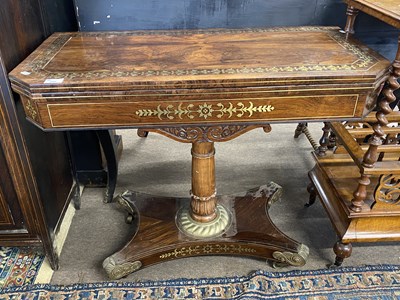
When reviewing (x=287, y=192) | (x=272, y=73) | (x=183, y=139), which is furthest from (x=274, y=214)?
(x=272, y=73)

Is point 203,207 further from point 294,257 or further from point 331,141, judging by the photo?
point 331,141

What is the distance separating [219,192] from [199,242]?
52cm

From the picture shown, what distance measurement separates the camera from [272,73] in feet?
3.63

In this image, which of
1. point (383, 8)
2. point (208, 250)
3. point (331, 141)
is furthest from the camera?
point (331, 141)

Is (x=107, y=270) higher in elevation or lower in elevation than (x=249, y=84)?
lower

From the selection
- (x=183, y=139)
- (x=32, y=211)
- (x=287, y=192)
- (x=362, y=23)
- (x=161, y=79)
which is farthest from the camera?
(x=287, y=192)

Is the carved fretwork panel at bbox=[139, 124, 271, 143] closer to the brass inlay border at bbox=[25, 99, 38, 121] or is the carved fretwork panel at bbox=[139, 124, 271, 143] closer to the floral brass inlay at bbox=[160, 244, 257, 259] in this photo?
the brass inlay border at bbox=[25, 99, 38, 121]

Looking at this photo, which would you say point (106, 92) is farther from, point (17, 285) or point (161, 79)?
point (17, 285)

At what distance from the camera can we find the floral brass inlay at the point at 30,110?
3.71ft

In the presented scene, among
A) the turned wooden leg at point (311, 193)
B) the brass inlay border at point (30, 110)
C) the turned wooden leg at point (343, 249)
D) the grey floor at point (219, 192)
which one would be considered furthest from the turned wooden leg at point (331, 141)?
the brass inlay border at point (30, 110)

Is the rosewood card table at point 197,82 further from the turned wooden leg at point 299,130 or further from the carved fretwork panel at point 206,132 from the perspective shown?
the turned wooden leg at point 299,130

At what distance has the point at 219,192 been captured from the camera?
206cm

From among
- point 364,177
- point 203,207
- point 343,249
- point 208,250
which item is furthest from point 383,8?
point 208,250

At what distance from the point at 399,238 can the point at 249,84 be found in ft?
3.18
